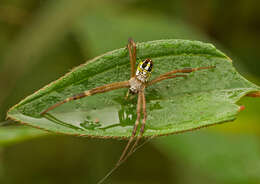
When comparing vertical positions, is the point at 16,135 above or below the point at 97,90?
below

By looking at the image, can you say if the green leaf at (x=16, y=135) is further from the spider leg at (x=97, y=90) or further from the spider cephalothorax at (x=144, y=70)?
the spider cephalothorax at (x=144, y=70)

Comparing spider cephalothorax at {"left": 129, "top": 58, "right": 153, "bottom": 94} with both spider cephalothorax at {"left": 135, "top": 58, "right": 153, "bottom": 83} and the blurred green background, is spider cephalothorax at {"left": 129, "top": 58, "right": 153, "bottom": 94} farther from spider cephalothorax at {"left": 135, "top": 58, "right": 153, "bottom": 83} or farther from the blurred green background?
the blurred green background

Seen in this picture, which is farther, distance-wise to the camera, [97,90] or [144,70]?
[144,70]

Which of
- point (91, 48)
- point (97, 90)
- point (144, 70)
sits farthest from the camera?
point (91, 48)

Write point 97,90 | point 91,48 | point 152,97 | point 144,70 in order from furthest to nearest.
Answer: point 91,48, point 144,70, point 152,97, point 97,90

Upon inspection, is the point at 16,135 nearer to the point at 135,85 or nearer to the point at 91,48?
the point at 135,85

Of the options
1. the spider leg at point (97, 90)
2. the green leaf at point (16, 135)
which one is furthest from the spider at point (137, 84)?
the green leaf at point (16, 135)

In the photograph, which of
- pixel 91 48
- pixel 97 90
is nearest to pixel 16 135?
pixel 97 90
